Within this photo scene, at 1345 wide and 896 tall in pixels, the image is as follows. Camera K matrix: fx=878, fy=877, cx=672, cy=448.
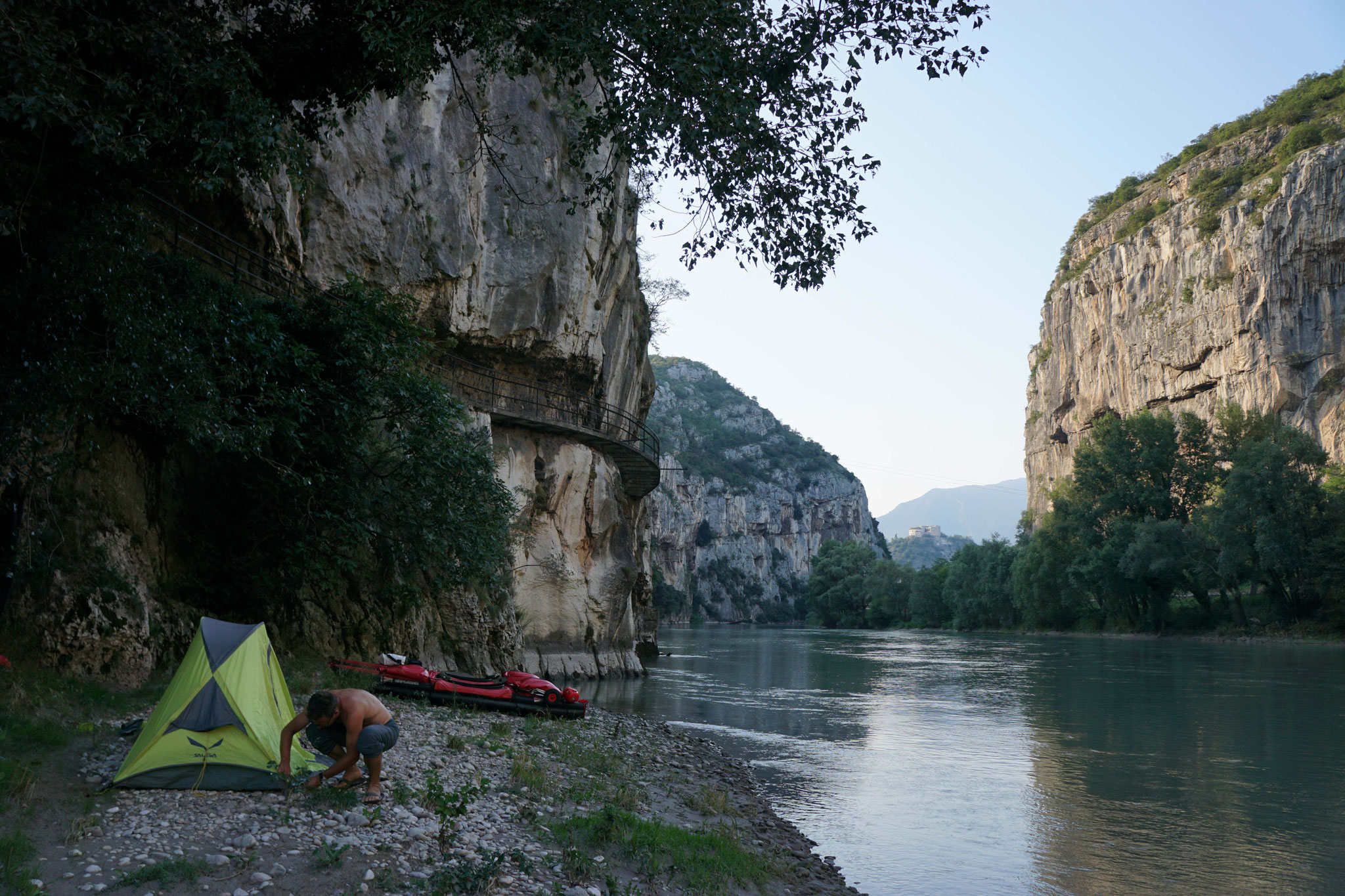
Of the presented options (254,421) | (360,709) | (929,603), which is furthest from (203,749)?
(929,603)

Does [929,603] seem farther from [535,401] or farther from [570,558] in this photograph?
[535,401]

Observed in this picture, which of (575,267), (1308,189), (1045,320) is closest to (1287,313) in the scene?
(1308,189)

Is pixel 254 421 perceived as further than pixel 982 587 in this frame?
No

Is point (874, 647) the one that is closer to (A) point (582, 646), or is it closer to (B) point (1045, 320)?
(A) point (582, 646)

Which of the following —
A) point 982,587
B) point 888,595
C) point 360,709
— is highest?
point 982,587

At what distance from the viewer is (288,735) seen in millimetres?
7598

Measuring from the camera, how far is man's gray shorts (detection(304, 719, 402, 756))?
7500 mm

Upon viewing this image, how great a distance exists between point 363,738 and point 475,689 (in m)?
8.35

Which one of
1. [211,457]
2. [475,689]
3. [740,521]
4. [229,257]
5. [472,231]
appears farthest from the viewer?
[740,521]

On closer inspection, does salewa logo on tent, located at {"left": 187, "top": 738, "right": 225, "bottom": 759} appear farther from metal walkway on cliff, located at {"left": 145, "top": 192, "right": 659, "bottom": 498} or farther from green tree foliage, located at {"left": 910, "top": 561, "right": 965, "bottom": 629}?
green tree foliage, located at {"left": 910, "top": 561, "right": 965, "bottom": 629}

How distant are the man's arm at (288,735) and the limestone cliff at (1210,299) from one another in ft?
265

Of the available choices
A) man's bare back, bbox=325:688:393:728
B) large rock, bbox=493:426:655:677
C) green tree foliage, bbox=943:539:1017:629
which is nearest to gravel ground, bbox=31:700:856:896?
man's bare back, bbox=325:688:393:728

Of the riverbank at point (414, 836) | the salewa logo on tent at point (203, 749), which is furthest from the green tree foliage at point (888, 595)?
the salewa logo on tent at point (203, 749)

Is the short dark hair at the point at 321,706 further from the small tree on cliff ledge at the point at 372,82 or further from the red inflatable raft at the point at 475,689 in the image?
the red inflatable raft at the point at 475,689
